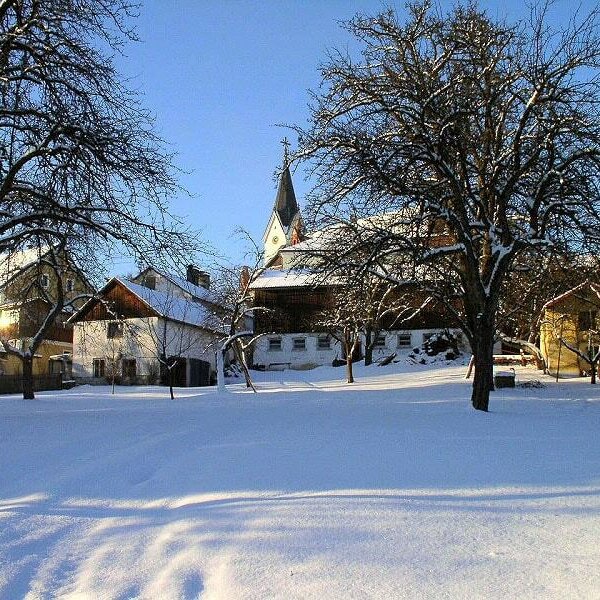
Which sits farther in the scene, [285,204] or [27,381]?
[285,204]

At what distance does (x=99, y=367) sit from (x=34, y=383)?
4.59 meters

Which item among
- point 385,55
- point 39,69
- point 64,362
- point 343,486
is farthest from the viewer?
point 64,362

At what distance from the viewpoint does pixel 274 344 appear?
167 ft

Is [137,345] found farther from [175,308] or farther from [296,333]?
[296,333]

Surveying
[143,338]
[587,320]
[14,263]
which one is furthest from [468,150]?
[143,338]

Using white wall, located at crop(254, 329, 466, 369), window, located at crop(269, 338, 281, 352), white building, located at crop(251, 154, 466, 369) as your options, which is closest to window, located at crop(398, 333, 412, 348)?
white building, located at crop(251, 154, 466, 369)

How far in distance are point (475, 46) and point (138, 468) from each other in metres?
11.6

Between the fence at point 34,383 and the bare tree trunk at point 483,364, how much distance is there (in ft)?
102

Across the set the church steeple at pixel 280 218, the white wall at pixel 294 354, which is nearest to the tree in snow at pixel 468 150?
the white wall at pixel 294 354

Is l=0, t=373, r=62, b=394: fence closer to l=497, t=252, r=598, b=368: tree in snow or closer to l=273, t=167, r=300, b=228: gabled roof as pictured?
l=497, t=252, r=598, b=368: tree in snow

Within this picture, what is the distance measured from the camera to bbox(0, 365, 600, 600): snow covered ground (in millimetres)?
4531

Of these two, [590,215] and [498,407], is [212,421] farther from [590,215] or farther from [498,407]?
[590,215]

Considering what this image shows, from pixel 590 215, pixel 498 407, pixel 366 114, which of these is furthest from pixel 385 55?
pixel 498 407

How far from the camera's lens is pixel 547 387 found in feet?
81.5
